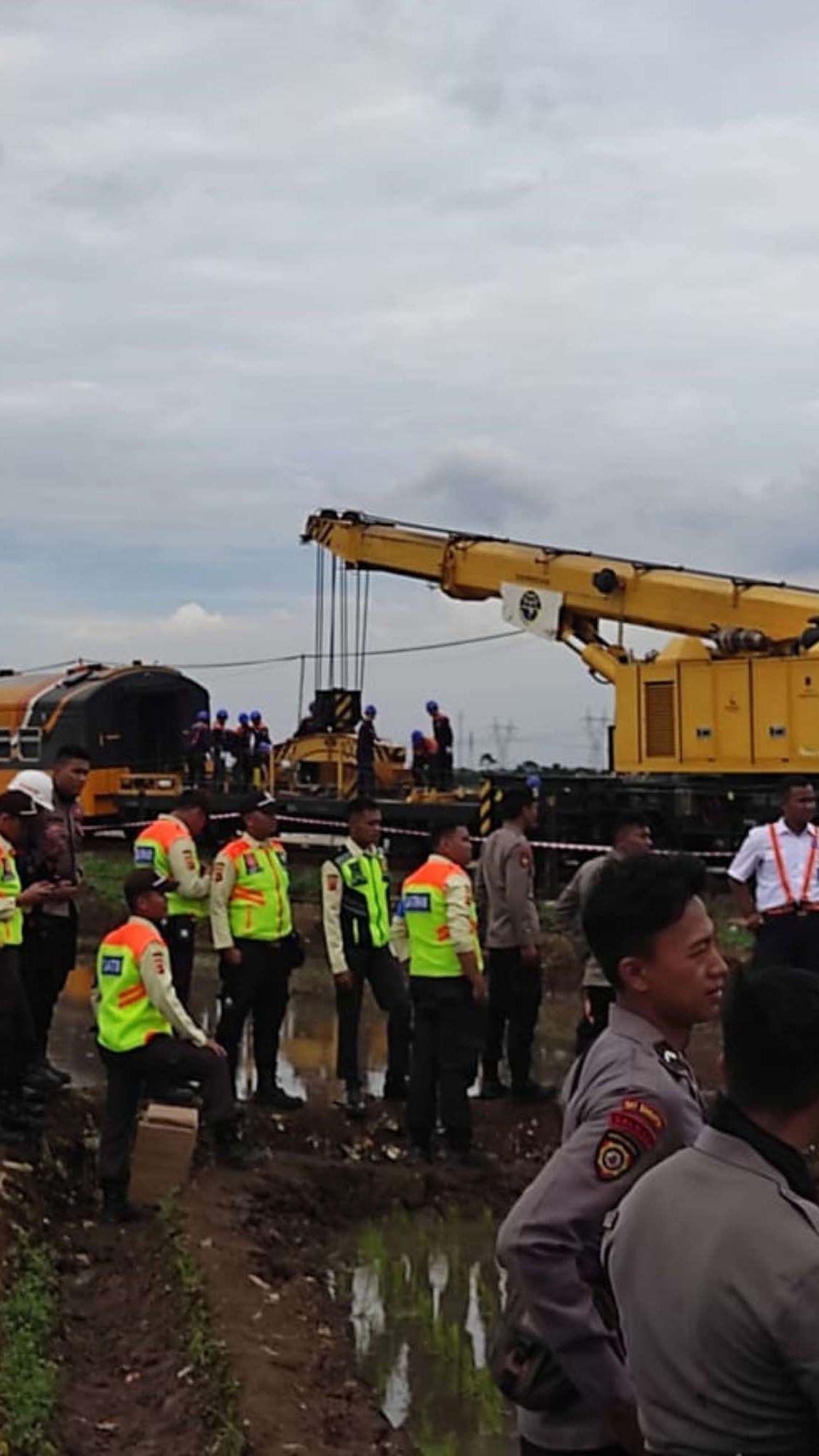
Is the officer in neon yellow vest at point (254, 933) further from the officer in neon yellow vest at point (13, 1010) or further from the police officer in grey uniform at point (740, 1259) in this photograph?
the police officer in grey uniform at point (740, 1259)

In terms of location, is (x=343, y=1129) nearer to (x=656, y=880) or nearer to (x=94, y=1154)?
(x=94, y=1154)

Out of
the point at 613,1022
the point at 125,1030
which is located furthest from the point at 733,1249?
the point at 125,1030

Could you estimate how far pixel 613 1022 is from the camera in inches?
125

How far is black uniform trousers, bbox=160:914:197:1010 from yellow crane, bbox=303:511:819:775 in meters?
9.56

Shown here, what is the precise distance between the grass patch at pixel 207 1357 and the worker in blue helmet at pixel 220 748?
59.9 ft

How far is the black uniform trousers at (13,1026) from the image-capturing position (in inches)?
328

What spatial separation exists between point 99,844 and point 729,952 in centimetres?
1353

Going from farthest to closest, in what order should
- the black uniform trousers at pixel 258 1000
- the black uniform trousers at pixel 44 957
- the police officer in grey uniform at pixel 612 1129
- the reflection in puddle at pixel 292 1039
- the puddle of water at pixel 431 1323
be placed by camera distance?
the reflection in puddle at pixel 292 1039 < the black uniform trousers at pixel 258 1000 < the black uniform trousers at pixel 44 957 < the puddle of water at pixel 431 1323 < the police officer in grey uniform at pixel 612 1129

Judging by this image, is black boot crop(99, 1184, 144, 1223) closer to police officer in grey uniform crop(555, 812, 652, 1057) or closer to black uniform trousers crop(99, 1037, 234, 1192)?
black uniform trousers crop(99, 1037, 234, 1192)

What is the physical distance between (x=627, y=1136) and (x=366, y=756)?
67.0ft

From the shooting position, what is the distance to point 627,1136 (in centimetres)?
297

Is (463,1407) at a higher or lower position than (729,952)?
lower

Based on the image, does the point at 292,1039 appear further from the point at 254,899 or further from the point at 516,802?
the point at 516,802

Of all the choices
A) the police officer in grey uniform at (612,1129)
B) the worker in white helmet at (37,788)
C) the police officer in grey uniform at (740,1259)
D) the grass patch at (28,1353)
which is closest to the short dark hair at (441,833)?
the worker in white helmet at (37,788)
